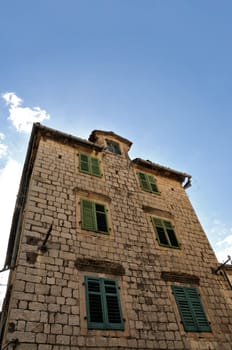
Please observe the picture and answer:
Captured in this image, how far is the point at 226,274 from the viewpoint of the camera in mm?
9586

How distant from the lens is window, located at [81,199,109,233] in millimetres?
8078

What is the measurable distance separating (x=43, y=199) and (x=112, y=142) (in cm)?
616

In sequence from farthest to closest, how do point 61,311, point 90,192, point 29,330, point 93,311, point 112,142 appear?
1. point 112,142
2. point 90,192
3. point 93,311
4. point 61,311
5. point 29,330

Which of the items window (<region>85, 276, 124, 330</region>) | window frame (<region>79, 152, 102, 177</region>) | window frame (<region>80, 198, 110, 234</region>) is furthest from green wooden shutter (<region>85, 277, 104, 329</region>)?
window frame (<region>79, 152, 102, 177</region>)

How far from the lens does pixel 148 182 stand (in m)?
11.9

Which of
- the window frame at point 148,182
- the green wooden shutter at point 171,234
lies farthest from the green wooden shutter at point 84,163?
the green wooden shutter at point 171,234

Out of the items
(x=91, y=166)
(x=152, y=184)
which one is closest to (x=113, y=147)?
(x=91, y=166)

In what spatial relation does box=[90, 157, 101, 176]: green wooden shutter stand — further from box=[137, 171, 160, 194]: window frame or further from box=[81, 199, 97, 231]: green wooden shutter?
box=[137, 171, 160, 194]: window frame

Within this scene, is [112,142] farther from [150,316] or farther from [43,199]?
[150,316]

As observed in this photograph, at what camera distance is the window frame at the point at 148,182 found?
11.5m

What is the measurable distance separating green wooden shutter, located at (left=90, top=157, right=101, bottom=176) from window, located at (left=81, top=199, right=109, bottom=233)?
70.0 inches

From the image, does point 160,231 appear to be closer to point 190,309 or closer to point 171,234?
point 171,234

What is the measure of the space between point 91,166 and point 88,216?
2875mm

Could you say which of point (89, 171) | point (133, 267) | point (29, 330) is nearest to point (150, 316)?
point (133, 267)
